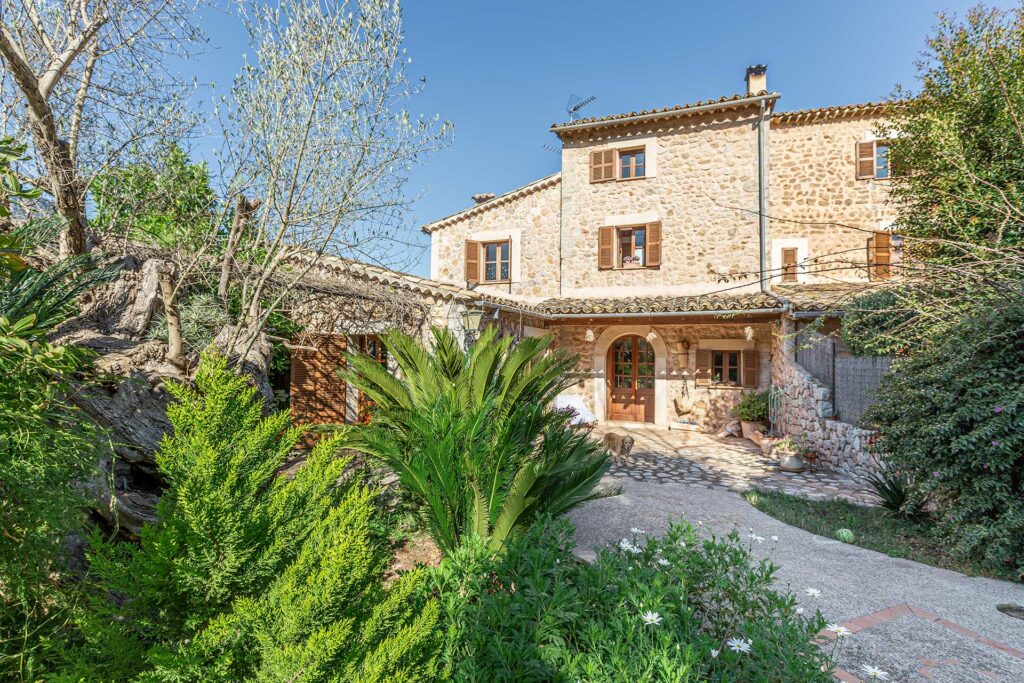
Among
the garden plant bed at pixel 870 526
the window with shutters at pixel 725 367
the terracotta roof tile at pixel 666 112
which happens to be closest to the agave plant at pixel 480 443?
the garden plant bed at pixel 870 526

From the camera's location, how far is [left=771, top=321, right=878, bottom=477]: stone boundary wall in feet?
23.4

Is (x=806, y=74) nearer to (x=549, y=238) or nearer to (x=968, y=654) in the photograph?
(x=549, y=238)

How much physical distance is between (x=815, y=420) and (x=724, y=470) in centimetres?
228

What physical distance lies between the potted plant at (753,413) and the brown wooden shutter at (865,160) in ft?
19.7

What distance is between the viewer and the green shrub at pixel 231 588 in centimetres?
111

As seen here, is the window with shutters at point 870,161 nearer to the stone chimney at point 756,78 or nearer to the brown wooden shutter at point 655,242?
the stone chimney at point 756,78

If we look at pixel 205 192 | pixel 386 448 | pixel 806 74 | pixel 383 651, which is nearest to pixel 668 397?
pixel 806 74

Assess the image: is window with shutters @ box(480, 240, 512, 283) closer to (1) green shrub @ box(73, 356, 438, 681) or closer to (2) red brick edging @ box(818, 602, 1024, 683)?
(2) red brick edging @ box(818, 602, 1024, 683)

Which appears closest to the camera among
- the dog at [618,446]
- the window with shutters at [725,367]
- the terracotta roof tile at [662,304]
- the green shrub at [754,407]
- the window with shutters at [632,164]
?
the dog at [618,446]

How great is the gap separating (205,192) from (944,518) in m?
8.29

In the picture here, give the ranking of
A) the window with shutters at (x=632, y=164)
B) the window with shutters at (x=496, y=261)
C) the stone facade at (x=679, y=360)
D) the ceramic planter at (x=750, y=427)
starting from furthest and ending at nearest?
the window with shutters at (x=496, y=261) < the window with shutters at (x=632, y=164) < the stone facade at (x=679, y=360) < the ceramic planter at (x=750, y=427)

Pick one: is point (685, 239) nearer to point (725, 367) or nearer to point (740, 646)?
point (725, 367)

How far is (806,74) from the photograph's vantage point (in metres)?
10.1

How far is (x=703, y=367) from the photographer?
11.1 meters
